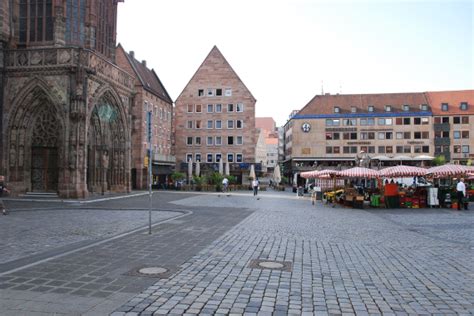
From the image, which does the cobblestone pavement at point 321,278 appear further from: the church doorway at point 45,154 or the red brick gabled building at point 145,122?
the red brick gabled building at point 145,122

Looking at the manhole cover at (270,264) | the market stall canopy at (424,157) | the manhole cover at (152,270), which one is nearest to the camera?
the manhole cover at (152,270)

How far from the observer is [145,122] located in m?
48.1

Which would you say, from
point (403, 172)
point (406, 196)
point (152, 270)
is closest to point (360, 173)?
point (403, 172)

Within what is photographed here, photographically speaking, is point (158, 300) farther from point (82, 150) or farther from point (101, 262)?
point (82, 150)

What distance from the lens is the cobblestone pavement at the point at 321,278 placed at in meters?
5.38

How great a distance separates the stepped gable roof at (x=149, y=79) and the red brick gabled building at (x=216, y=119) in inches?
111

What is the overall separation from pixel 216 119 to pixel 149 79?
10.7 meters

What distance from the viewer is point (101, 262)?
306 inches

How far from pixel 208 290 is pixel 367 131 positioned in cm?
6429

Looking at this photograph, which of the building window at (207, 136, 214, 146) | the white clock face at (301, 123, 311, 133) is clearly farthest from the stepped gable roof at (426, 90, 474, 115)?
the building window at (207, 136, 214, 146)

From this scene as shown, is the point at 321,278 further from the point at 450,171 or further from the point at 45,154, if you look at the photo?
the point at 45,154

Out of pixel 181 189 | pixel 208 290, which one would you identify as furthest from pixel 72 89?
pixel 208 290

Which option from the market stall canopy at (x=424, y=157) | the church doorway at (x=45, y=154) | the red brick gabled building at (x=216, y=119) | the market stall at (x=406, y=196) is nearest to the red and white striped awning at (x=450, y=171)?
the market stall at (x=406, y=196)

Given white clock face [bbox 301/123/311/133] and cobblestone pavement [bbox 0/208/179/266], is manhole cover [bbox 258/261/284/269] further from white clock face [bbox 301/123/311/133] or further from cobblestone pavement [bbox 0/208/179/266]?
white clock face [bbox 301/123/311/133]
